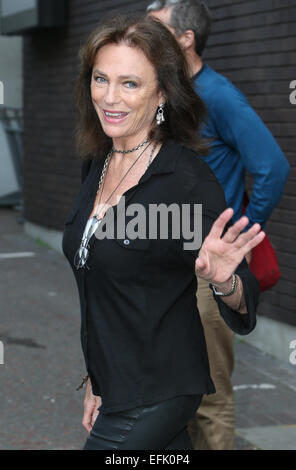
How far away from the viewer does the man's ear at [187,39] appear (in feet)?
13.2

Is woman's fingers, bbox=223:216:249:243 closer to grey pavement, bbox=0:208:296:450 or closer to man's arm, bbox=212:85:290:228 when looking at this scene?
man's arm, bbox=212:85:290:228

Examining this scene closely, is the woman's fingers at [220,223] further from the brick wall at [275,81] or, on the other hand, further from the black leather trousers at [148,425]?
the brick wall at [275,81]

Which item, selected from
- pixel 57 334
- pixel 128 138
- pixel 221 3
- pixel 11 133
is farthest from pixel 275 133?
pixel 11 133

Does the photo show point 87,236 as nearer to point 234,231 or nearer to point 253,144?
point 234,231

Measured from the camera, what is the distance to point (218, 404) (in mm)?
4016

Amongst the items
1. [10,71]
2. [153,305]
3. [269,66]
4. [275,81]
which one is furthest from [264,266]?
[10,71]

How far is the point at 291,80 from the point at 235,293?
3.90m

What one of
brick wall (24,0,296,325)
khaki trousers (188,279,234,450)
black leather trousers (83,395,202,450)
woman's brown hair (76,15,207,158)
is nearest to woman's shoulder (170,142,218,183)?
woman's brown hair (76,15,207,158)

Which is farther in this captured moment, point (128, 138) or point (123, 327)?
point (128, 138)

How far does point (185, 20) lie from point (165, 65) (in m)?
1.32

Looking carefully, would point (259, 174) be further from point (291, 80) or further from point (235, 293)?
point (291, 80)

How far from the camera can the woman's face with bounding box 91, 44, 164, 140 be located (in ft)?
9.13

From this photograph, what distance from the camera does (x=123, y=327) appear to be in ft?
8.78

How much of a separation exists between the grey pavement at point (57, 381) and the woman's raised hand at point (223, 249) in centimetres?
249
